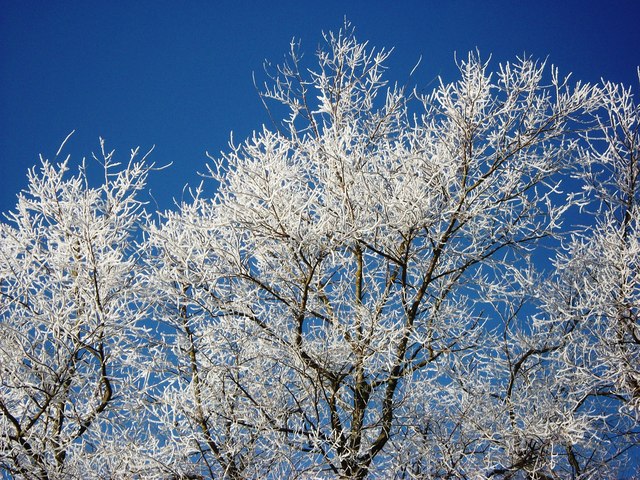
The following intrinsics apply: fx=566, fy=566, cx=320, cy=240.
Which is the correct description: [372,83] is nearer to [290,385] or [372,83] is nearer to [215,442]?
[290,385]

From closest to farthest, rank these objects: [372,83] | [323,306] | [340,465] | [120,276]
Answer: [340,465] → [120,276] → [323,306] → [372,83]

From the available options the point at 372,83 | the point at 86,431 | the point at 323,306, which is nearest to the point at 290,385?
the point at 323,306

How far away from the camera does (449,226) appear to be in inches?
239

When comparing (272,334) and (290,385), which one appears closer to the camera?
(272,334)

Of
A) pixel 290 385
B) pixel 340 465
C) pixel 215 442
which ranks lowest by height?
pixel 340 465

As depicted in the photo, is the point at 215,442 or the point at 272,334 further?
the point at 215,442

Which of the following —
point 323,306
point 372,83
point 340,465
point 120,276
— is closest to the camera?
point 340,465

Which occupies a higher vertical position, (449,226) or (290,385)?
(449,226)

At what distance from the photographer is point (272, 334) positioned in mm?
5660

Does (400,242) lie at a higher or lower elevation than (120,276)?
higher

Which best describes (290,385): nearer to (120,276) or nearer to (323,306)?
(323,306)

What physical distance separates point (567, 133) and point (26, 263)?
6094 millimetres

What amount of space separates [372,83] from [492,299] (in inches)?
121

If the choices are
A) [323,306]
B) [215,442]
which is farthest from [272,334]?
[215,442]
